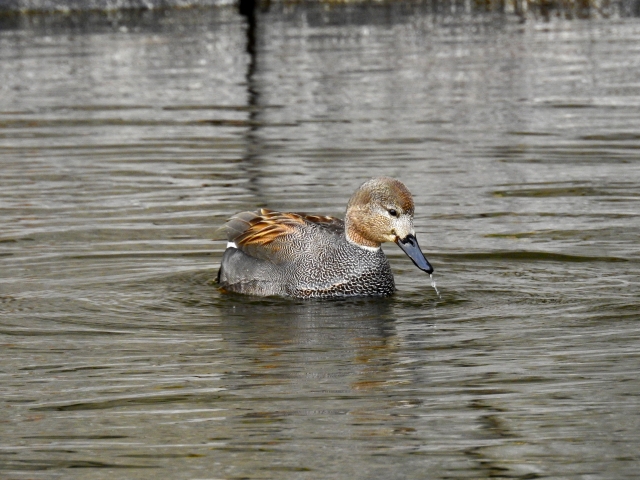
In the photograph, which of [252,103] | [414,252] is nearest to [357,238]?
[414,252]

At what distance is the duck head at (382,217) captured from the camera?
8.73 meters

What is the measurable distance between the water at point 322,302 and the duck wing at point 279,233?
386 millimetres

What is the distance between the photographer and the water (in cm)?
600

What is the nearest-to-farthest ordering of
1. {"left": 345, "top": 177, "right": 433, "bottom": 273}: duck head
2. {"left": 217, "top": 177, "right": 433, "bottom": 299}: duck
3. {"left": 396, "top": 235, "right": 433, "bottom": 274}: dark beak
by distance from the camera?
{"left": 396, "top": 235, "right": 433, "bottom": 274}: dark beak → {"left": 345, "top": 177, "right": 433, "bottom": 273}: duck head → {"left": 217, "top": 177, "right": 433, "bottom": 299}: duck

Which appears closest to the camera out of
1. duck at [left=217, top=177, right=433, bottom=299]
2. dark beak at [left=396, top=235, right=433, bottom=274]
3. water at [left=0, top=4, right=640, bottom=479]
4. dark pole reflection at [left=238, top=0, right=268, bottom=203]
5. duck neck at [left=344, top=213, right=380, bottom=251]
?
water at [left=0, top=4, right=640, bottom=479]

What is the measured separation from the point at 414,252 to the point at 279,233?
1.05 metres

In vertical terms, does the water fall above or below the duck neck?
below

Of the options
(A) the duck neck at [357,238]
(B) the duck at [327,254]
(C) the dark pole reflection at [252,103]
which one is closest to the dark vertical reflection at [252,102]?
(C) the dark pole reflection at [252,103]

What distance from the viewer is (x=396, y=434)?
6.04 meters

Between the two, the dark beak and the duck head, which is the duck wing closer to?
the duck head

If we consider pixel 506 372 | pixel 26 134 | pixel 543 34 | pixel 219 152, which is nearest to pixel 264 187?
pixel 219 152

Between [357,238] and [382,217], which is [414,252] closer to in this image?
[382,217]

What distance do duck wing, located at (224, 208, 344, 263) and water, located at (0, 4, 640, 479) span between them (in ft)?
1.27

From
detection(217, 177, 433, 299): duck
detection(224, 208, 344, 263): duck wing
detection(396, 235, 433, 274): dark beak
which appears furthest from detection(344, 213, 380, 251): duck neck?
detection(396, 235, 433, 274): dark beak
